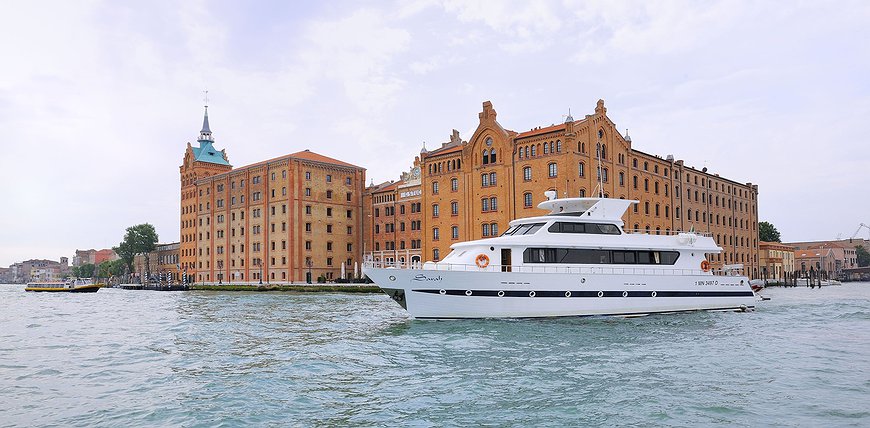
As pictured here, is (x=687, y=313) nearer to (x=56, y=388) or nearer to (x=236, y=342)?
(x=236, y=342)

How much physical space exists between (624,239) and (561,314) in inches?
184

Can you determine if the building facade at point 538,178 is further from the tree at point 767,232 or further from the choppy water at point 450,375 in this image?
the tree at point 767,232

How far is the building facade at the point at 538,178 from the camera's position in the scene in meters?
53.7

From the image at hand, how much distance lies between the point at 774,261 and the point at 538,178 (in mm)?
59754

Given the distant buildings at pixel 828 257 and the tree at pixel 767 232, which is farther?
the distant buildings at pixel 828 257

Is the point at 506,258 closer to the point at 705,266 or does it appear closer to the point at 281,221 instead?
the point at 705,266

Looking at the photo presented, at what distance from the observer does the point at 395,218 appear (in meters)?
77.6

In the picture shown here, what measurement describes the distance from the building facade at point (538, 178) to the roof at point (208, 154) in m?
48.4

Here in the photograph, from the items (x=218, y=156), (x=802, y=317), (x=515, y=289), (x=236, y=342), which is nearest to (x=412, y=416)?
(x=236, y=342)

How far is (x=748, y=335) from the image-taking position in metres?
22.3

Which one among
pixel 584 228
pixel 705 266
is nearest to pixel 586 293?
pixel 584 228

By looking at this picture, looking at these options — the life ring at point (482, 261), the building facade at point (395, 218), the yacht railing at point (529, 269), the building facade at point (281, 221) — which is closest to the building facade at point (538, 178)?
the building facade at point (395, 218)

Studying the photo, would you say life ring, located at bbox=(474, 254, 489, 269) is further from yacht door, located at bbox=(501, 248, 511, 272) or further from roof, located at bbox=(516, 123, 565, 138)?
roof, located at bbox=(516, 123, 565, 138)

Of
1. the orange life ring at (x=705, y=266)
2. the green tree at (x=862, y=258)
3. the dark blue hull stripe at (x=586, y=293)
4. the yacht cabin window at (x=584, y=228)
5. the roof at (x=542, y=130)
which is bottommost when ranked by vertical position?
the green tree at (x=862, y=258)
